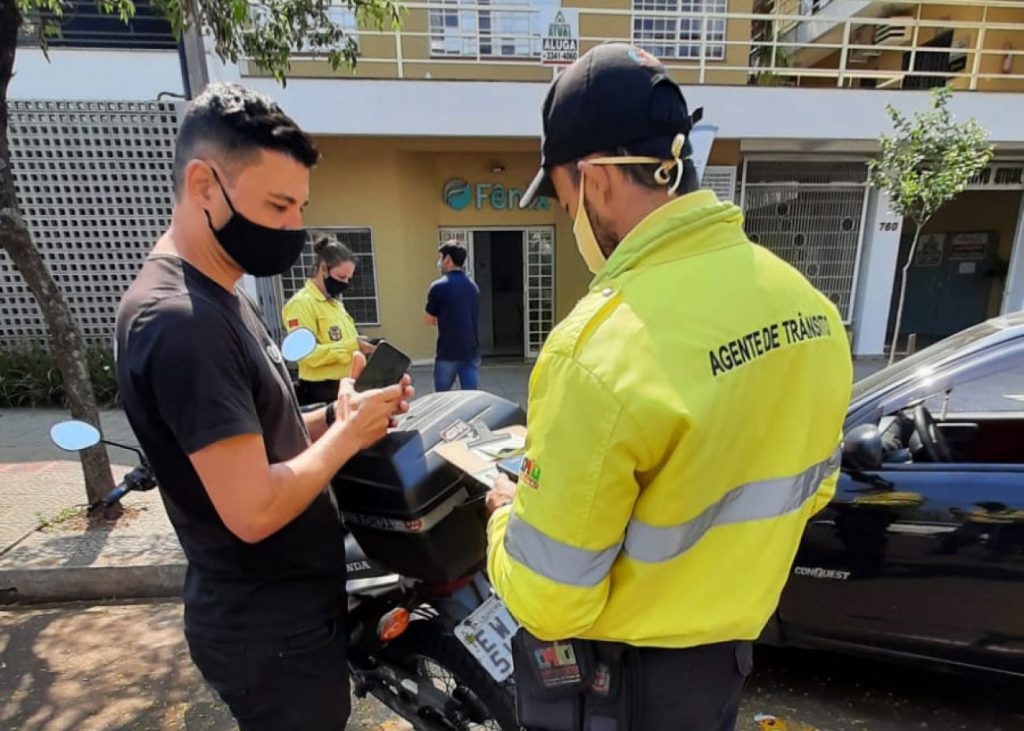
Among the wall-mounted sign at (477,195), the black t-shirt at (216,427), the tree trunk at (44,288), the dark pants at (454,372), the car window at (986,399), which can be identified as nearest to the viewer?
the black t-shirt at (216,427)

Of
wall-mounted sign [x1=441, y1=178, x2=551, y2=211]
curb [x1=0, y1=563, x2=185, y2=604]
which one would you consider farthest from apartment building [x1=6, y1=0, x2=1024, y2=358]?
curb [x1=0, y1=563, x2=185, y2=604]

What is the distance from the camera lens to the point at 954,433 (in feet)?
8.55

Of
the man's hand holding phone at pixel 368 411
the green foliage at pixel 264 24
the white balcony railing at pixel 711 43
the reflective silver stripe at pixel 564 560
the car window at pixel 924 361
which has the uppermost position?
the white balcony railing at pixel 711 43

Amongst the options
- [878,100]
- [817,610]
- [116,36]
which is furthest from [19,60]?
[878,100]

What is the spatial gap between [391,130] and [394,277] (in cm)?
209

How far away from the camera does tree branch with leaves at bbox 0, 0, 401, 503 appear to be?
3.14m

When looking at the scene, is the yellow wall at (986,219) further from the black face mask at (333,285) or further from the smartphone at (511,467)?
the smartphone at (511,467)

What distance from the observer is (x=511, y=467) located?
128cm

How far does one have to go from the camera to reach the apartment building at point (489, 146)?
6566 mm

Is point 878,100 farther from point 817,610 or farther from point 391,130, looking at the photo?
point 817,610

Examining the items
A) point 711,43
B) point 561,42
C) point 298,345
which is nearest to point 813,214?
point 711,43

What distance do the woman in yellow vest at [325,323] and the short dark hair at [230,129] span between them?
2598 millimetres

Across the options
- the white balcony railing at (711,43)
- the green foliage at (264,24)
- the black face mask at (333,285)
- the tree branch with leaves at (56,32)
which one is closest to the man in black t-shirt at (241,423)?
the tree branch with leaves at (56,32)

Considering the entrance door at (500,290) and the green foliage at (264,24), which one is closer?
the green foliage at (264,24)
